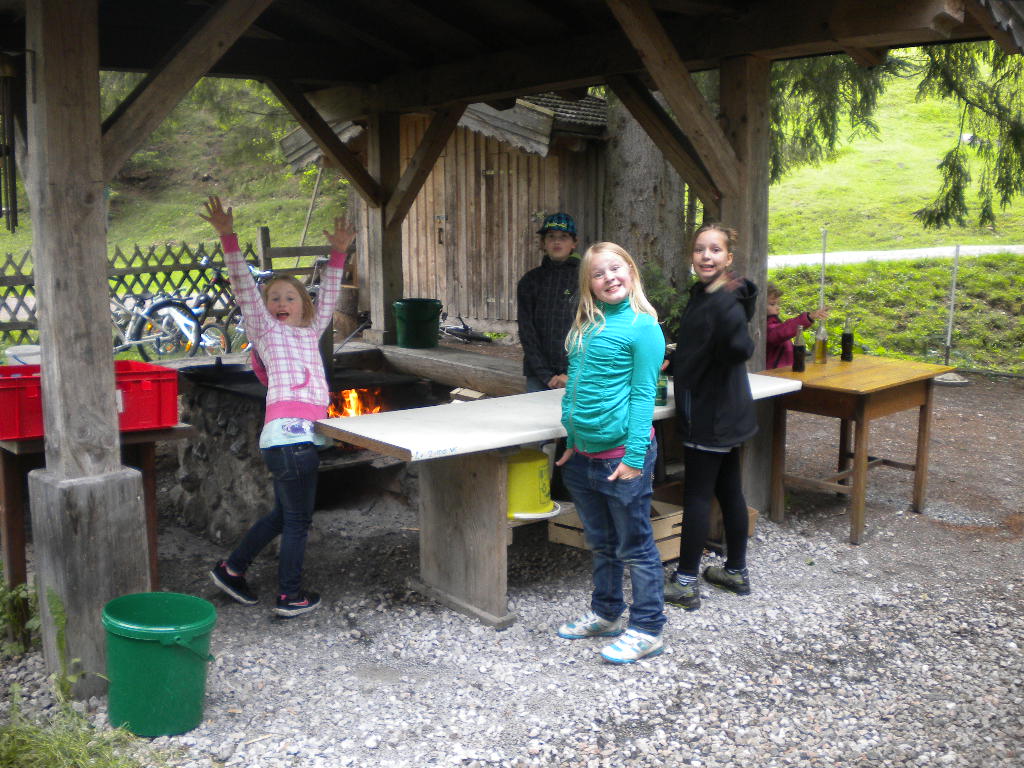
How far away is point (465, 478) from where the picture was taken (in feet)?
15.4

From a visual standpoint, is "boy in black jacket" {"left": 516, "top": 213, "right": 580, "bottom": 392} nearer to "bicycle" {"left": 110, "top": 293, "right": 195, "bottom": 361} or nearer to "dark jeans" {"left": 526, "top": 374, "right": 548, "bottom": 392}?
"dark jeans" {"left": 526, "top": 374, "right": 548, "bottom": 392}

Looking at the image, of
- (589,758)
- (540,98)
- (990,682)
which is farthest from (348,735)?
(540,98)

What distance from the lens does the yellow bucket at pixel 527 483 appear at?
4.63m

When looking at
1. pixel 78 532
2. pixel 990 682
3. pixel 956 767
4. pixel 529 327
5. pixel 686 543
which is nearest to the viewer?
pixel 956 767

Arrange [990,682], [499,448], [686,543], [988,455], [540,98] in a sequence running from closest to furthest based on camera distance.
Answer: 1. [990,682]
2. [499,448]
3. [686,543]
4. [988,455]
5. [540,98]

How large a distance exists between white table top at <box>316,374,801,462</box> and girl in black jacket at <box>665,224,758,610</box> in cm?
29

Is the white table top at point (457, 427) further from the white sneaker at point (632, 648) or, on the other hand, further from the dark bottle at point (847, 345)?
the dark bottle at point (847, 345)

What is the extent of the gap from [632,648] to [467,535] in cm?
96

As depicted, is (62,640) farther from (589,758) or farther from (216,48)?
(216,48)

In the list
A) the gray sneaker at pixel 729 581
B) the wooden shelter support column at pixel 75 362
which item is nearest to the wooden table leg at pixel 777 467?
the gray sneaker at pixel 729 581

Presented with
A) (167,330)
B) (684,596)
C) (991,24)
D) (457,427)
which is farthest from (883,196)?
(457,427)

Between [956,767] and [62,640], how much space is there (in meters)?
3.31

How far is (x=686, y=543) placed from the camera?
15.9 ft

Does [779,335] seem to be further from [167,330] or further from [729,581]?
[167,330]
